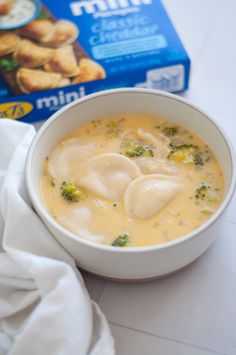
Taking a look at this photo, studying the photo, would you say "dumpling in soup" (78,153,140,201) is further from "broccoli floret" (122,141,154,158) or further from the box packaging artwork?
the box packaging artwork

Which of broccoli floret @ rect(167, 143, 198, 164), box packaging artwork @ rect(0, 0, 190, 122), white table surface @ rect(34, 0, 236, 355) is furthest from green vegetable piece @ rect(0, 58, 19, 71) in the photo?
white table surface @ rect(34, 0, 236, 355)

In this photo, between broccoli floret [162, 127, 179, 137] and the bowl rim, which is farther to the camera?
broccoli floret [162, 127, 179, 137]

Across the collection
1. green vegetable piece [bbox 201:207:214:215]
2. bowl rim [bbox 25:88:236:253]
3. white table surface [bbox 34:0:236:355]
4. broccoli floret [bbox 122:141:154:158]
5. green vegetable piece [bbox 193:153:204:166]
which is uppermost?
bowl rim [bbox 25:88:236:253]

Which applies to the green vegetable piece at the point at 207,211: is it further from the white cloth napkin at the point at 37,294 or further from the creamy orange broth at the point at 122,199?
the white cloth napkin at the point at 37,294

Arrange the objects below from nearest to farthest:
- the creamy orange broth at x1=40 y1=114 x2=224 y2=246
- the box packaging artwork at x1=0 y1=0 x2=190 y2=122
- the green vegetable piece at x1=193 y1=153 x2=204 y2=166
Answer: the creamy orange broth at x1=40 y1=114 x2=224 y2=246 < the green vegetable piece at x1=193 y1=153 x2=204 y2=166 < the box packaging artwork at x1=0 y1=0 x2=190 y2=122

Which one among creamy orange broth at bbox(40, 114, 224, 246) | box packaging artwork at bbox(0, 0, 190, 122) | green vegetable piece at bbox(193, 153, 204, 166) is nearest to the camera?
creamy orange broth at bbox(40, 114, 224, 246)

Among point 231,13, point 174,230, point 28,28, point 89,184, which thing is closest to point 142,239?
point 174,230

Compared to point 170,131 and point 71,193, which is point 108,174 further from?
point 170,131

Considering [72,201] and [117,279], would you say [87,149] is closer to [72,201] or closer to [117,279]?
[72,201]
